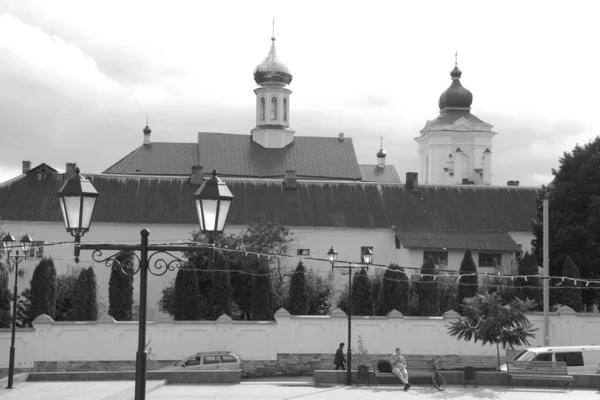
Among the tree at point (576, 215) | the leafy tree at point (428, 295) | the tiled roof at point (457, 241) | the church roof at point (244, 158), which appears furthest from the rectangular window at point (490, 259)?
the church roof at point (244, 158)

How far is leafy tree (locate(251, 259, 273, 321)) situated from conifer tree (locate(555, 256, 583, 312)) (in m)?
13.7

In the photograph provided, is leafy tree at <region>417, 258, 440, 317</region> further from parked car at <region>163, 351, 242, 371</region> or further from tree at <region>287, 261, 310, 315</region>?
parked car at <region>163, 351, 242, 371</region>

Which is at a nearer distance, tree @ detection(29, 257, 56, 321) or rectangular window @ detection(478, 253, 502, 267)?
tree @ detection(29, 257, 56, 321)

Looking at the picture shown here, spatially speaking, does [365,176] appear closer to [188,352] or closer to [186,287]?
[186,287]

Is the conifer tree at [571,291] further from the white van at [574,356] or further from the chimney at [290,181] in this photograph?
the chimney at [290,181]

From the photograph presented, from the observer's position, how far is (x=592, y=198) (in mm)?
48781

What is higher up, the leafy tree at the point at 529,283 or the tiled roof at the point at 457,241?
the tiled roof at the point at 457,241

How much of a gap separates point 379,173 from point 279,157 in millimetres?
10958

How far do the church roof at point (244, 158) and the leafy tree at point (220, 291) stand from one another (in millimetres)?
30762

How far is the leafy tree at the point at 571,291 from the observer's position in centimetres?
4369

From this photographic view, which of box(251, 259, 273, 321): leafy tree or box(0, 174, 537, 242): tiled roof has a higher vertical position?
box(0, 174, 537, 242): tiled roof

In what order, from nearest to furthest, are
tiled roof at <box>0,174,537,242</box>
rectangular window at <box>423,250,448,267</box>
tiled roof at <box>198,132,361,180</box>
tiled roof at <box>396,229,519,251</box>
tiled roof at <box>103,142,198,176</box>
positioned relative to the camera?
rectangular window at <box>423,250,448,267</box>
tiled roof at <box>396,229,519,251</box>
tiled roof at <box>0,174,537,242</box>
tiled roof at <box>103,142,198,176</box>
tiled roof at <box>198,132,361,180</box>

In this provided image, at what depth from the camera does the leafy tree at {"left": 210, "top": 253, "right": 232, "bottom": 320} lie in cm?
4416

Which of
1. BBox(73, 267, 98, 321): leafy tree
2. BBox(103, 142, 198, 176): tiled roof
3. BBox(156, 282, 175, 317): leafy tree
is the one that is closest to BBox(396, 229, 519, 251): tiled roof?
BBox(156, 282, 175, 317): leafy tree
